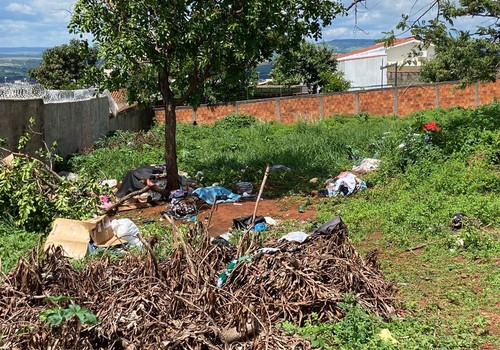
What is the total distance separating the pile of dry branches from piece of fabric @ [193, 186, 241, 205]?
5448 millimetres

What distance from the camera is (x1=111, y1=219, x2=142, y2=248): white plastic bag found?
7.55 metres

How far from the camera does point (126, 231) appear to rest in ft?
25.1

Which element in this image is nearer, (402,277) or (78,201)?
(402,277)

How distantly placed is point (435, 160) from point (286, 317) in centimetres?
771

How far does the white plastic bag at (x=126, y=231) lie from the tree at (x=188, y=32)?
3324mm

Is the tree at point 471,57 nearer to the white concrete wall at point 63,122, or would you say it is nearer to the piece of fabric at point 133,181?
the piece of fabric at point 133,181

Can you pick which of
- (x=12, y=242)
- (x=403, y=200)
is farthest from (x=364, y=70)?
(x=12, y=242)

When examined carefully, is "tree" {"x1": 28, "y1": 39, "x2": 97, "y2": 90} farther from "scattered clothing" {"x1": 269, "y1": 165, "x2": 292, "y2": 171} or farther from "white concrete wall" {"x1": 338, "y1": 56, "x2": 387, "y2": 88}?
"scattered clothing" {"x1": 269, "y1": 165, "x2": 292, "y2": 171}

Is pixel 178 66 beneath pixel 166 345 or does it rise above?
above

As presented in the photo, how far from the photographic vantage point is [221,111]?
81.8 ft

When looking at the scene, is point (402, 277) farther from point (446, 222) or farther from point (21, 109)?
point (21, 109)

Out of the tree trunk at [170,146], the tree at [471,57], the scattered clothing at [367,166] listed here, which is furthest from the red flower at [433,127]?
the tree trunk at [170,146]

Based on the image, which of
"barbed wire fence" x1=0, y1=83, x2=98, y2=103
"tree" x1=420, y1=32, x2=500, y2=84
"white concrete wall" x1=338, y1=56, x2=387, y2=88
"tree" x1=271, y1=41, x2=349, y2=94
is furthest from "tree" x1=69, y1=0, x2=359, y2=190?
"white concrete wall" x1=338, y1=56, x2=387, y2=88

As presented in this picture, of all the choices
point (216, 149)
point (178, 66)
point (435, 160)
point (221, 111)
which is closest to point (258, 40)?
point (178, 66)
